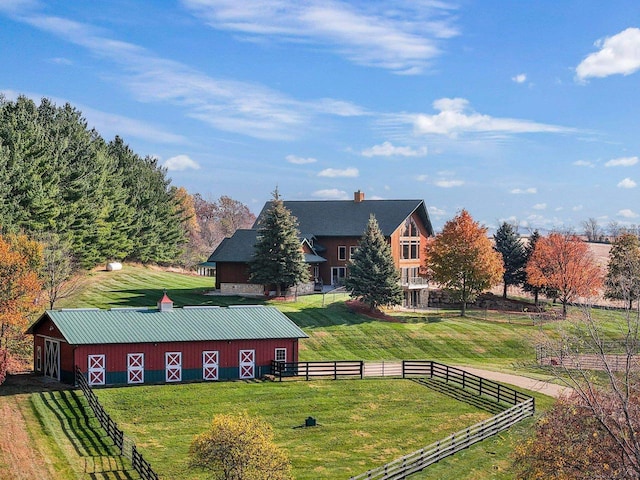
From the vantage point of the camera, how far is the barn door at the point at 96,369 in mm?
39312

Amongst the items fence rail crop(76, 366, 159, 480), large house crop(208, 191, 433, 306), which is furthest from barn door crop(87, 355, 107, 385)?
large house crop(208, 191, 433, 306)

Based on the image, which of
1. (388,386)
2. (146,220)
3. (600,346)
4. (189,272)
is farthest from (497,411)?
(189,272)

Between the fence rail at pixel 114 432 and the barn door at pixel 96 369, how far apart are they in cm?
65

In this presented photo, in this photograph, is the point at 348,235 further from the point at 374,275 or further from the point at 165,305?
the point at 165,305

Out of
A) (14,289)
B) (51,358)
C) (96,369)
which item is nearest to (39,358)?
(51,358)

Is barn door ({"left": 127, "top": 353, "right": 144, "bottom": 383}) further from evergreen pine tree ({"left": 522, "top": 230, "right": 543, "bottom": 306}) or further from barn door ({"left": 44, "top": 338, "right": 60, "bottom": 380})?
evergreen pine tree ({"left": 522, "top": 230, "right": 543, "bottom": 306})

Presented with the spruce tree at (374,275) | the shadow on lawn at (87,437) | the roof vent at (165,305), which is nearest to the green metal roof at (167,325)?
the roof vent at (165,305)

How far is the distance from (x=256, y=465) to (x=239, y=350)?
20598 millimetres

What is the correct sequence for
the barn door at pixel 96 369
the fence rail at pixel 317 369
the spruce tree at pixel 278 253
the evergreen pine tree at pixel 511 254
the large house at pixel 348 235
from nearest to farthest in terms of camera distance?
1. the barn door at pixel 96 369
2. the fence rail at pixel 317 369
3. the spruce tree at pixel 278 253
4. the large house at pixel 348 235
5. the evergreen pine tree at pixel 511 254

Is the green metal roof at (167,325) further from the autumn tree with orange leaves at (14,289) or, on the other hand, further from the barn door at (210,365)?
the autumn tree with orange leaves at (14,289)

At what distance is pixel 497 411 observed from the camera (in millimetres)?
37469

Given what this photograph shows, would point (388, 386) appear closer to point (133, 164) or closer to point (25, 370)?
point (25, 370)

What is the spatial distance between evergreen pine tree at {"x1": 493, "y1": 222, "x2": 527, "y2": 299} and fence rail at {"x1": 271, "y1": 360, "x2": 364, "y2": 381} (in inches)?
1525

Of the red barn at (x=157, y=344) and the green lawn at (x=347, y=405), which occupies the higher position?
the red barn at (x=157, y=344)
